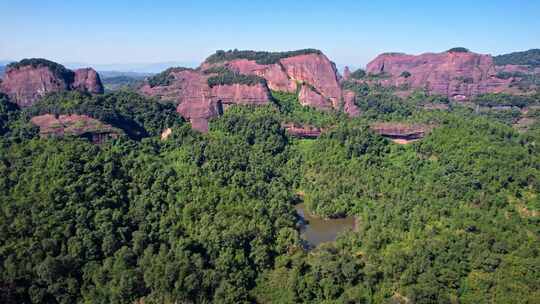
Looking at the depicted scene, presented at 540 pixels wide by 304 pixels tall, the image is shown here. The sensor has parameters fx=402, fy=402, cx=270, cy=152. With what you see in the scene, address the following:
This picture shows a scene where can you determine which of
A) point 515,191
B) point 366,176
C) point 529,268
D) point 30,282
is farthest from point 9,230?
point 515,191

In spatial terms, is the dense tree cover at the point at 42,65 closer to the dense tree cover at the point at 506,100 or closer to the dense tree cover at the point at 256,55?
the dense tree cover at the point at 256,55

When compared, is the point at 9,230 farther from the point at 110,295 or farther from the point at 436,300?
the point at 436,300

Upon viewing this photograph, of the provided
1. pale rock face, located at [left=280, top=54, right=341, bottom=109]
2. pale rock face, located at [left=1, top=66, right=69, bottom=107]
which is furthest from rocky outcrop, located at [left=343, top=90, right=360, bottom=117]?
pale rock face, located at [left=1, top=66, right=69, bottom=107]

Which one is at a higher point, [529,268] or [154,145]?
[154,145]

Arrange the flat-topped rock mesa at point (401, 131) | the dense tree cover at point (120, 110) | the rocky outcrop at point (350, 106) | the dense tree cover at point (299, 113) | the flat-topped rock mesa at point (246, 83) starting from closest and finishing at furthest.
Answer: the dense tree cover at point (120, 110) → the flat-topped rock mesa at point (401, 131) → the dense tree cover at point (299, 113) → the flat-topped rock mesa at point (246, 83) → the rocky outcrop at point (350, 106)

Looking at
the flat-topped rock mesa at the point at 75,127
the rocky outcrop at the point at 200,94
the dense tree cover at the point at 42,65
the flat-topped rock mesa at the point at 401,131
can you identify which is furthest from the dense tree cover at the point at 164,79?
the flat-topped rock mesa at the point at 401,131
